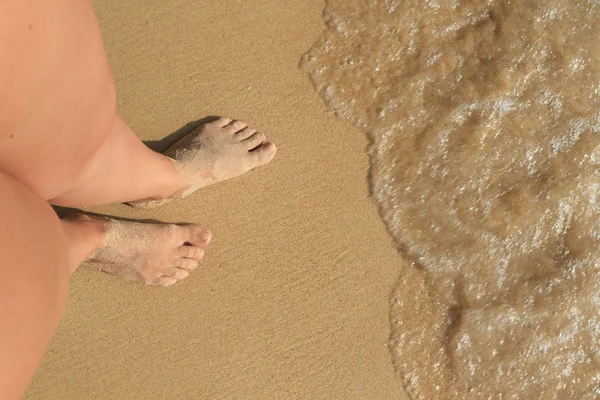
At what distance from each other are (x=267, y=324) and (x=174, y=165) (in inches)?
23.3

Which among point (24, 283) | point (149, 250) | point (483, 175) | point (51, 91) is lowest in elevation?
point (149, 250)

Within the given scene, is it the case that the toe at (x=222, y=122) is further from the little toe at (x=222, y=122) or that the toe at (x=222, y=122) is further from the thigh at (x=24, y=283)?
the thigh at (x=24, y=283)

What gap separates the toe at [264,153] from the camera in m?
1.98

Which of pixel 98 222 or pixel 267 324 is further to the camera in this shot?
pixel 267 324

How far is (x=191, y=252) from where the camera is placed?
1.92 metres

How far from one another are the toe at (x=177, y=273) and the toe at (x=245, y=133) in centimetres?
48

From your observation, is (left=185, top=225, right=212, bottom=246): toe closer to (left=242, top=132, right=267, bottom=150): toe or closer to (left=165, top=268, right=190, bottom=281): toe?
(left=165, top=268, right=190, bottom=281): toe

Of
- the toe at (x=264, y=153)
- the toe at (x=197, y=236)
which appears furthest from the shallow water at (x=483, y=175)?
the toe at (x=197, y=236)

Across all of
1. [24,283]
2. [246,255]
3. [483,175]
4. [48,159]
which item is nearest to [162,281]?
[246,255]

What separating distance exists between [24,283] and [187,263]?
2.88ft

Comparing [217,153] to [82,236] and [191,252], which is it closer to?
[191,252]

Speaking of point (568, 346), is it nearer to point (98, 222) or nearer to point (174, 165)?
point (174, 165)

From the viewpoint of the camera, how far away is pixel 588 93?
210 centimetres

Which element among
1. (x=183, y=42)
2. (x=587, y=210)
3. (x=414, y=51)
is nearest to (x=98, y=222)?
(x=183, y=42)
